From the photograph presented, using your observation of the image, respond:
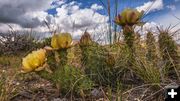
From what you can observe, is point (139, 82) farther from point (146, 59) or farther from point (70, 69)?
point (70, 69)

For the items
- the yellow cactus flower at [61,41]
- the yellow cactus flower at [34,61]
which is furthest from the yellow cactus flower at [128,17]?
the yellow cactus flower at [34,61]

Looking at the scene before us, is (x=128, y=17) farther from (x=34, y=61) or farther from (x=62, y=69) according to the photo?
(x=34, y=61)

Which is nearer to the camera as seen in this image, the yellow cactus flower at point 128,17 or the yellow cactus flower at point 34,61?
the yellow cactus flower at point 34,61

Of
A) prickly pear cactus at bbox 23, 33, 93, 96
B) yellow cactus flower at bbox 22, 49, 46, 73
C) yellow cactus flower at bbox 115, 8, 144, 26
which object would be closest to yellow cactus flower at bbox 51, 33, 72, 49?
prickly pear cactus at bbox 23, 33, 93, 96

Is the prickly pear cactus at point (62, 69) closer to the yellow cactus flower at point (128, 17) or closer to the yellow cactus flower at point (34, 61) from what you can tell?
the yellow cactus flower at point (34, 61)

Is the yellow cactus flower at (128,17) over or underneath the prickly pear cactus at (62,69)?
over

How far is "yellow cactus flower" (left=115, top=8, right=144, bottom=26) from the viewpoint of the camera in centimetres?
407

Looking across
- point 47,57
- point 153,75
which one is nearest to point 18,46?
point 47,57

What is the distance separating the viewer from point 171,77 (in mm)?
4262

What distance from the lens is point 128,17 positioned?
13.4 ft

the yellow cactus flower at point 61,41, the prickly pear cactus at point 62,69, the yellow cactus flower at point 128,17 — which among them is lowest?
the prickly pear cactus at point 62,69

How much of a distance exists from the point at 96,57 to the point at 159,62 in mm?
640

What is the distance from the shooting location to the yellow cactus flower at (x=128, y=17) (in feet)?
13.3

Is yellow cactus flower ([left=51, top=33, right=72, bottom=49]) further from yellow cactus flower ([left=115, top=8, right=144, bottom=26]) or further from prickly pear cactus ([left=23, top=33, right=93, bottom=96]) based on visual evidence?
yellow cactus flower ([left=115, top=8, right=144, bottom=26])
